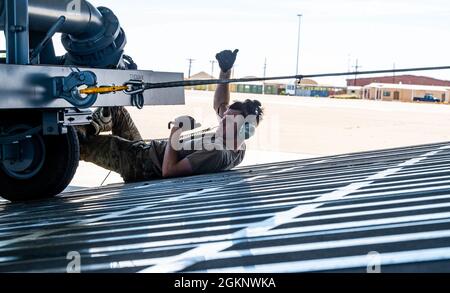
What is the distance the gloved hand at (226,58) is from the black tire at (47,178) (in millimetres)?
1702

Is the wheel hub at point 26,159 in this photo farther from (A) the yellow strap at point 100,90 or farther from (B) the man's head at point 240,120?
(B) the man's head at point 240,120

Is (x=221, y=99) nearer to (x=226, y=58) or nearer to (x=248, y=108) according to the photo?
(x=226, y=58)

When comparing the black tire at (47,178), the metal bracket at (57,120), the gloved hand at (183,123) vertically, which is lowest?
the black tire at (47,178)

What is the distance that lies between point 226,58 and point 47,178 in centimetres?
206

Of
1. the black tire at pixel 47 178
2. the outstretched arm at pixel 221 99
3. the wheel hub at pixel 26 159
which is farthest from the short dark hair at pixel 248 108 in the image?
the wheel hub at pixel 26 159

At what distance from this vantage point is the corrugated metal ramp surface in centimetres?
272

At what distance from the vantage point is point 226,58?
7.10 m

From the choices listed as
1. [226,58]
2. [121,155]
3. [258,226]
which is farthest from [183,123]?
[258,226]

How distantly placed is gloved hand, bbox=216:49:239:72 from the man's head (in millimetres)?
509

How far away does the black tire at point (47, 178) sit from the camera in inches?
232

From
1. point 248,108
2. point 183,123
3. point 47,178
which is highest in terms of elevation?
point 248,108
